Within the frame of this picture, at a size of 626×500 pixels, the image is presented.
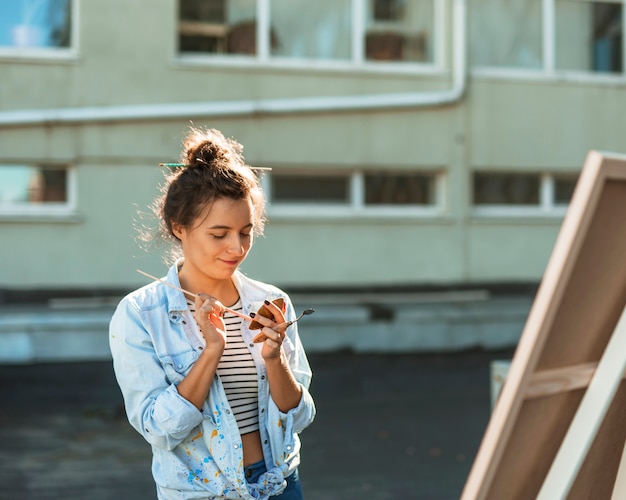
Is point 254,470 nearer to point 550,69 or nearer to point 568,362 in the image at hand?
point 568,362

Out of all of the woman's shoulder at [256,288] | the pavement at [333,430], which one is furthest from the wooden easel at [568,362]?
the pavement at [333,430]

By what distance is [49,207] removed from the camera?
910 cm

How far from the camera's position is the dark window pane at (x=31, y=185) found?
9.00 metres

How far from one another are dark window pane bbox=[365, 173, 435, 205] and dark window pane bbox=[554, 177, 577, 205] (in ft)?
6.21

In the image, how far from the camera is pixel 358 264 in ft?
32.6

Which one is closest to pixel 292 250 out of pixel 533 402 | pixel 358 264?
pixel 358 264

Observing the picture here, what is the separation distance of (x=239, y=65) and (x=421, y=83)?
235 cm

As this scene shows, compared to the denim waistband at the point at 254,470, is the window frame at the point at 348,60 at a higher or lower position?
higher

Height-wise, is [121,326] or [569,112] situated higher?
[569,112]

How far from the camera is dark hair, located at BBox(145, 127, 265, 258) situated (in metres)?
2.12

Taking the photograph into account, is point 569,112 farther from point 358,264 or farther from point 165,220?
point 165,220

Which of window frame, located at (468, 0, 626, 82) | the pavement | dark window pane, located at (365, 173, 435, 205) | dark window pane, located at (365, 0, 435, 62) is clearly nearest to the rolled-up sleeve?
the pavement

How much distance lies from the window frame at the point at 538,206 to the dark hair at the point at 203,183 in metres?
8.51

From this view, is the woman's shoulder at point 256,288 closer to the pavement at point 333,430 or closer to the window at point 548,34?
the pavement at point 333,430
